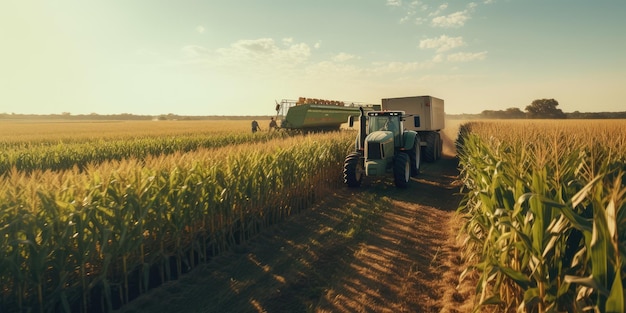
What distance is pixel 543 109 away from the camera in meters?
55.7

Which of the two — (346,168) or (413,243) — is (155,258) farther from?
(346,168)

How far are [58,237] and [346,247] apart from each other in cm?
436

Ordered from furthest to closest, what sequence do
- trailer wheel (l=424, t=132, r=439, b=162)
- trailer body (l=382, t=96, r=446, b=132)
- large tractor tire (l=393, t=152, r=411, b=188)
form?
trailer wheel (l=424, t=132, r=439, b=162), trailer body (l=382, t=96, r=446, b=132), large tractor tire (l=393, t=152, r=411, b=188)

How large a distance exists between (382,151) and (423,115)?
673 cm

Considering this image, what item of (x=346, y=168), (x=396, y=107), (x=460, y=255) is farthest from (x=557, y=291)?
(x=396, y=107)

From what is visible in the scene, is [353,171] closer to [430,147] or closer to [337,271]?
[337,271]

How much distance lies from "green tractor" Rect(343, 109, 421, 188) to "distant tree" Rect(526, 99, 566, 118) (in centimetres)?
5138

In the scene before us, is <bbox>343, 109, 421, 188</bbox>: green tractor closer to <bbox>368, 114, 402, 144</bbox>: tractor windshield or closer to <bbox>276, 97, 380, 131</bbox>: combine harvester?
<bbox>368, 114, 402, 144</bbox>: tractor windshield

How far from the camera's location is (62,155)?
13.2 metres

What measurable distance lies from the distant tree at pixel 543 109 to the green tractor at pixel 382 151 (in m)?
51.4

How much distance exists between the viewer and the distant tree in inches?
2087

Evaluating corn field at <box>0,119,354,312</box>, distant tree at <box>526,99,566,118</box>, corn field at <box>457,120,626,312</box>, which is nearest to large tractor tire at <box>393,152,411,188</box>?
corn field at <box>0,119,354,312</box>

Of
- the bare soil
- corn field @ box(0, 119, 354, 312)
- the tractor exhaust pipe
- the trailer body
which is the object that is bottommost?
the bare soil

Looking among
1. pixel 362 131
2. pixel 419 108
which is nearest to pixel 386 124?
pixel 362 131
